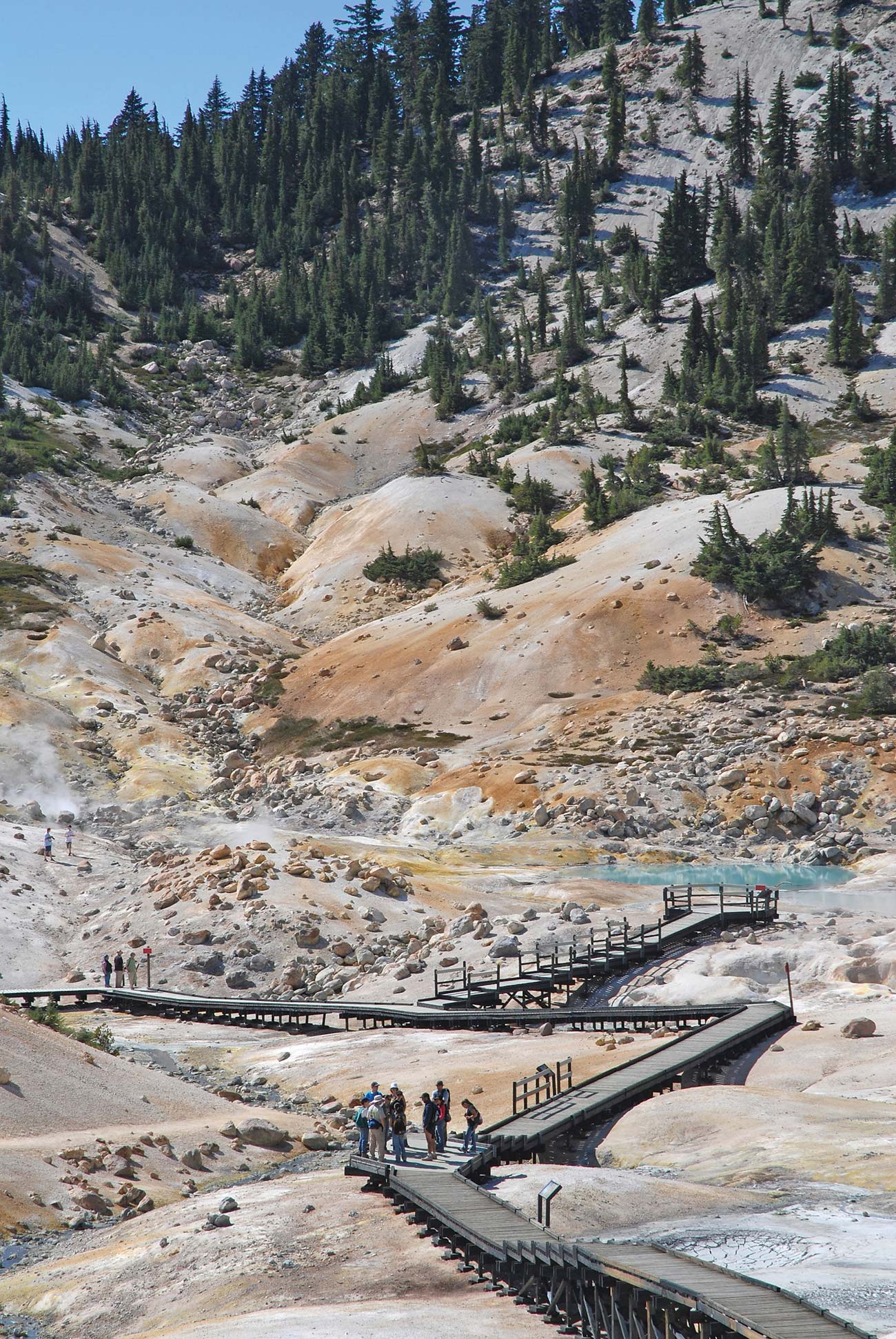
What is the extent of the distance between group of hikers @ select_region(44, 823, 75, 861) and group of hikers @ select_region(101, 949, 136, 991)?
10.7 meters

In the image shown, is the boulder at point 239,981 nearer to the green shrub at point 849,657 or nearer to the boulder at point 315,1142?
the boulder at point 315,1142

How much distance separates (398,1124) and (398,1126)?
0.03m

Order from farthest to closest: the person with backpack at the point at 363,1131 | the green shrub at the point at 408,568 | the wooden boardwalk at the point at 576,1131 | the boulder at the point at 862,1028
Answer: the green shrub at the point at 408,568
the boulder at the point at 862,1028
the person with backpack at the point at 363,1131
the wooden boardwalk at the point at 576,1131

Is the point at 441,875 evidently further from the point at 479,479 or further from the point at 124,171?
the point at 124,171

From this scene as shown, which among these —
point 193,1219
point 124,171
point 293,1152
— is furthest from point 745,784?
point 124,171

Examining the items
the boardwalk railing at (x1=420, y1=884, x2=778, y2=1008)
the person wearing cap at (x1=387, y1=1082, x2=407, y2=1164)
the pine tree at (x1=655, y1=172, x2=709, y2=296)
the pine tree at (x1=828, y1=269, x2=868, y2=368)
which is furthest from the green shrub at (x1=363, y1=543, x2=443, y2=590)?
the person wearing cap at (x1=387, y1=1082, x2=407, y2=1164)

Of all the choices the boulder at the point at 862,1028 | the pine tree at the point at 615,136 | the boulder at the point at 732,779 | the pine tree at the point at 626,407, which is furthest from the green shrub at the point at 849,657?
the pine tree at the point at 615,136

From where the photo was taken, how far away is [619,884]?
42.8m

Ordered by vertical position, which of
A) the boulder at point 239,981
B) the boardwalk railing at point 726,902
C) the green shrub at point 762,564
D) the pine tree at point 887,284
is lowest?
the boulder at point 239,981

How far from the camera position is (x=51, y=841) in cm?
4797

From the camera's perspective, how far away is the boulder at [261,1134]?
22.3m

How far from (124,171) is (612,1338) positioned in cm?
16954

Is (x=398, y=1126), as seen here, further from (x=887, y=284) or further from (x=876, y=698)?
(x=887, y=284)

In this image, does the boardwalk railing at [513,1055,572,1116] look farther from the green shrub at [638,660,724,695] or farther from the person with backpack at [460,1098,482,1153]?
the green shrub at [638,660,724,695]
